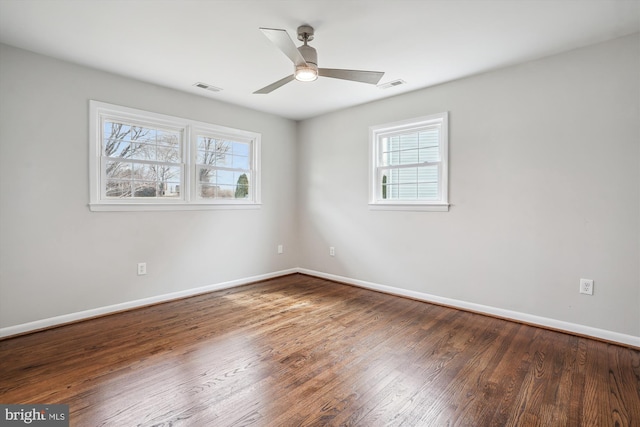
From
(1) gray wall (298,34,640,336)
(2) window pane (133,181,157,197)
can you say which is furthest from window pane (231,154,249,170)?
(1) gray wall (298,34,640,336)

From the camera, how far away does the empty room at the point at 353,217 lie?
1950 millimetres

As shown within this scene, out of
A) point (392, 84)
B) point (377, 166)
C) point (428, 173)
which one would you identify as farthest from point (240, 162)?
point (428, 173)

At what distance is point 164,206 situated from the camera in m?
3.67

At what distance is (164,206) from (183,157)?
2.16 feet

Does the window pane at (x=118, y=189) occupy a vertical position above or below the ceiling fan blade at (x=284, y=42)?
below

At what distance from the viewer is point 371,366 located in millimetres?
2203

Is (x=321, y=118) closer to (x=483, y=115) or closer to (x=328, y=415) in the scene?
(x=483, y=115)

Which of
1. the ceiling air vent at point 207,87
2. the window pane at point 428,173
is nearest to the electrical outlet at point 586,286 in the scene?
the window pane at point 428,173

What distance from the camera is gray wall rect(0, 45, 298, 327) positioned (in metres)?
2.71

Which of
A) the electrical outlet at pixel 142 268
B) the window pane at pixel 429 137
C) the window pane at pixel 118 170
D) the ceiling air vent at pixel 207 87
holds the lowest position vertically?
the electrical outlet at pixel 142 268

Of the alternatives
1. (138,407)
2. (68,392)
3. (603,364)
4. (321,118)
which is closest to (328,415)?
(138,407)

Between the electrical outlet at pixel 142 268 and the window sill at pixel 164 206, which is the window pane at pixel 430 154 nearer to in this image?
the window sill at pixel 164 206

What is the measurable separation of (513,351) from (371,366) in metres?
1.16

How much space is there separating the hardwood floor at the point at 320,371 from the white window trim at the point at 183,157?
1.19 metres
